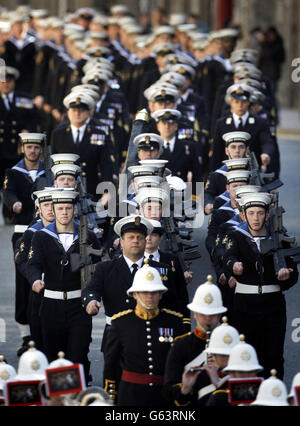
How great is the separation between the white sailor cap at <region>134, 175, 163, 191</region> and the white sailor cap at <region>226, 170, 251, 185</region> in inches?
32.0

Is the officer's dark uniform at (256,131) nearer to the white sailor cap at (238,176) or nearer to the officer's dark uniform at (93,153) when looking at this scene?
the officer's dark uniform at (93,153)

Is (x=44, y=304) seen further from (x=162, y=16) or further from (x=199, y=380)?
(x=162, y=16)

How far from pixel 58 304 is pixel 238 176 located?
2.48 metres

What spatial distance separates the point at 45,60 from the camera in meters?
25.5

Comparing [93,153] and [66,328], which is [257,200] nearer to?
[66,328]

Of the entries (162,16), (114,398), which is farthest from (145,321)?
(162,16)

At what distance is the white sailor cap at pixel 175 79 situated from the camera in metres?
→ 19.8

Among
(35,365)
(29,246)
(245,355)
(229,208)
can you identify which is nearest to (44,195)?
(29,246)

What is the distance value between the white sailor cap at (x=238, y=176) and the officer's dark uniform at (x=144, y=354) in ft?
11.6

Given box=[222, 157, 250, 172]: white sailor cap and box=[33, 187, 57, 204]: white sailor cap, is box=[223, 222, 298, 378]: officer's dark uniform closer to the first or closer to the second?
box=[33, 187, 57, 204]: white sailor cap

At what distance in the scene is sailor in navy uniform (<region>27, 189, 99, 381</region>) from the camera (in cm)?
1254

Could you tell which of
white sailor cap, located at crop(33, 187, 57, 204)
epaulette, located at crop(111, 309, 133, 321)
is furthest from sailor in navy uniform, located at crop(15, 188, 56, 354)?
epaulette, located at crop(111, 309, 133, 321)

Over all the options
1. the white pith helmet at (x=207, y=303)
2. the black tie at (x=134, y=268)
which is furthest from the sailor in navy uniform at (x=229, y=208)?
the white pith helmet at (x=207, y=303)
